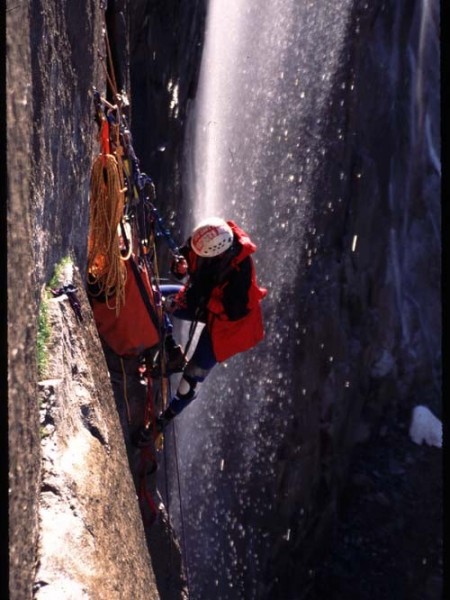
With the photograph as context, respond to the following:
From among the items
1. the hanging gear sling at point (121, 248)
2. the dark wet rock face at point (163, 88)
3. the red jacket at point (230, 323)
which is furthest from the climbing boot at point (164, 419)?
the dark wet rock face at point (163, 88)

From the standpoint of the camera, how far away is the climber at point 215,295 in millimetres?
4855

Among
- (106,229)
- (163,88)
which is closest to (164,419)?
(106,229)

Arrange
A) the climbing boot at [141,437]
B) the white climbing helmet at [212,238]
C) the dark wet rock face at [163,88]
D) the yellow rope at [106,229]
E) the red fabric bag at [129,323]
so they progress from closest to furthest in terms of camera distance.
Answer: the yellow rope at [106,229]
the red fabric bag at [129,323]
the white climbing helmet at [212,238]
the climbing boot at [141,437]
the dark wet rock face at [163,88]

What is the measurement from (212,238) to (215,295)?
0.42m

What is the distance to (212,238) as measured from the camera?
189 inches

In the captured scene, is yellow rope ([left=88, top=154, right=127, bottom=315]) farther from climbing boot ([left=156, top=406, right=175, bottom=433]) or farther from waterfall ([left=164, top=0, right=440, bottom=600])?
waterfall ([left=164, top=0, right=440, bottom=600])

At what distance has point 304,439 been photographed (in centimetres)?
987

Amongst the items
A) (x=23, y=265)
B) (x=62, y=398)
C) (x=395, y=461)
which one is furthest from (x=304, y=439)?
(x=23, y=265)

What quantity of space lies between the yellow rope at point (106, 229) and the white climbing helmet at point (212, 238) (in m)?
0.49

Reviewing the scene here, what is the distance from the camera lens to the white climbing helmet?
4789 millimetres

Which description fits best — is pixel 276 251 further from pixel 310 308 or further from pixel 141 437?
pixel 141 437

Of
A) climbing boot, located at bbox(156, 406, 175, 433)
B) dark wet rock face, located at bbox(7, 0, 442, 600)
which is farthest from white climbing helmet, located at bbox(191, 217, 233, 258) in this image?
climbing boot, located at bbox(156, 406, 175, 433)

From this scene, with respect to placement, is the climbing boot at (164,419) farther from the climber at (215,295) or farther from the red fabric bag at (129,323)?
the red fabric bag at (129,323)

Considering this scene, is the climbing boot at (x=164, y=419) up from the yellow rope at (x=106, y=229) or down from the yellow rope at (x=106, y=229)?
down
